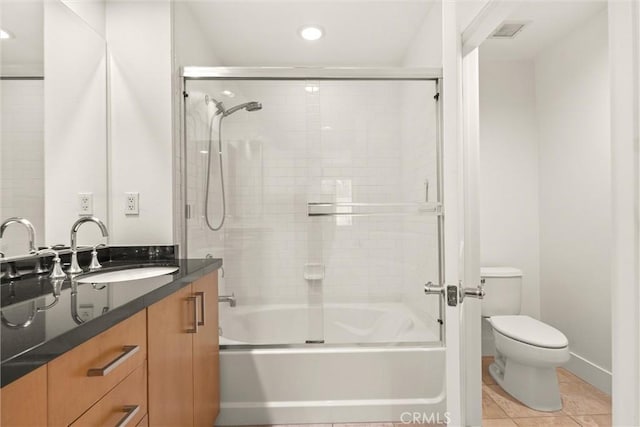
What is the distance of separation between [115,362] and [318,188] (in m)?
1.54

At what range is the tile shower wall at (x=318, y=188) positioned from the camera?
7.29ft

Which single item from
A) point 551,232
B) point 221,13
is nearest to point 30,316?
point 551,232

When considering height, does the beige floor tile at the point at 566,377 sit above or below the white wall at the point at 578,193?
below

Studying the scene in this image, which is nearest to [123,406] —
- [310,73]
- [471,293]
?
[471,293]

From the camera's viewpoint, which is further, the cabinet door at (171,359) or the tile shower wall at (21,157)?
the tile shower wall at (21,157)

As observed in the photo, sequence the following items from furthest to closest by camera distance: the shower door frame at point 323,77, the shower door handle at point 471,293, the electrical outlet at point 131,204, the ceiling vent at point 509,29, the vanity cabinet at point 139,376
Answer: the shower door frame at point 323,77 → the electrical outlet at point 131,204 → the ceiling vent at point 509,29 → the shower door handle at point 471,293 → the vanity cabinet at point 139,376

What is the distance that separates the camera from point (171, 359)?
129 cm

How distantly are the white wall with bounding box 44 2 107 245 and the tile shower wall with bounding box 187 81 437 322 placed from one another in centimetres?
53

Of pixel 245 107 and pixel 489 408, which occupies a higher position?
pixel 245 107

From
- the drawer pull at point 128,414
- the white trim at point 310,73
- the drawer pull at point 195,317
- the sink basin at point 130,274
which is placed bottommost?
→ the drawer pull at point 128,414

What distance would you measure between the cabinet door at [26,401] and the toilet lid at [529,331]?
1.77 m

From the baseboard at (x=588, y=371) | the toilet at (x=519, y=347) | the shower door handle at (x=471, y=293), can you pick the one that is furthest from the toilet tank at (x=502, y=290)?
the shower door handle at (x=471, y=293)

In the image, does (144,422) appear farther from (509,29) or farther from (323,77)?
(323,77)

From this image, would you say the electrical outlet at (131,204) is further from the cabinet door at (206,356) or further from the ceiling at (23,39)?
the ceiling at (23,39)
